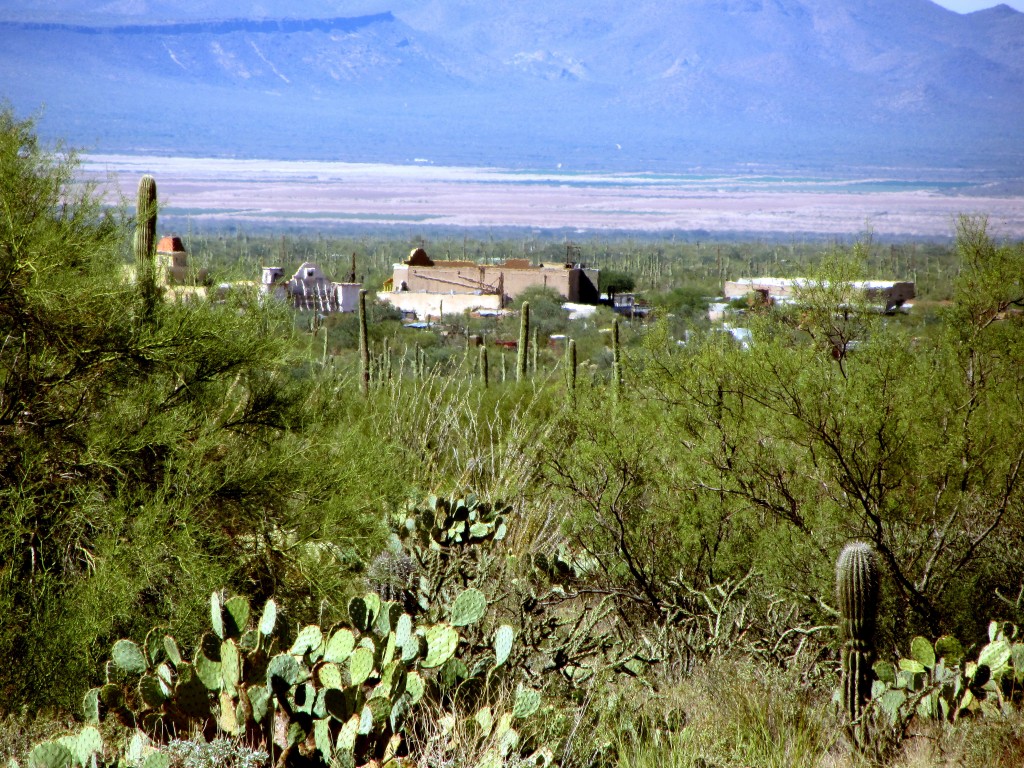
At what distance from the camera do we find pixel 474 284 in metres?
50.3

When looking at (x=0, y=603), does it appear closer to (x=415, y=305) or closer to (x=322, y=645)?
(x=322, y=645)

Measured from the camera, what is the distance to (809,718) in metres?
4.93

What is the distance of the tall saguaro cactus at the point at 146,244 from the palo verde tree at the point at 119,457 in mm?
66

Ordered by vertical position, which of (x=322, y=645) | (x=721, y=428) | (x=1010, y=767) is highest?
(x=721, y=428)

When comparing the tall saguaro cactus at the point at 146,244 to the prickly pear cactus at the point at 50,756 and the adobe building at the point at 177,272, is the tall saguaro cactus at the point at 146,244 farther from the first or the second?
the prickly pear cactus at the point at 50,756

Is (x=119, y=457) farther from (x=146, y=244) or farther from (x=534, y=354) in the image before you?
(x=534, y=354)

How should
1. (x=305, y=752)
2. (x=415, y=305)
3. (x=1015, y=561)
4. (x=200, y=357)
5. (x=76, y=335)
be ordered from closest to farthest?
(x=305, y=752) → (x=76, y=335) → (x=200, y=357) → (x=1015, y=561) → (x=415, y=305)

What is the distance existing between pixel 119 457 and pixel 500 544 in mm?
2657

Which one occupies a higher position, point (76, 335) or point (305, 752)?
point (76, 335)

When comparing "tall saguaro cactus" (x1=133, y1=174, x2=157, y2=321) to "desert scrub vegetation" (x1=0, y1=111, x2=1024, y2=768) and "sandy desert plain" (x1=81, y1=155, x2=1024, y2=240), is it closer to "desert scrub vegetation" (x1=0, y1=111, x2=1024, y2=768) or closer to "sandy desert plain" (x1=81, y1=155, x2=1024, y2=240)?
"desert scrub vegetation" (x1=0, y1=111, x2=1024, y2=768)

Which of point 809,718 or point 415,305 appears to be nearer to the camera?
point 809,718

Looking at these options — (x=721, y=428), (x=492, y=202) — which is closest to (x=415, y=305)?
(x=721, y=428)

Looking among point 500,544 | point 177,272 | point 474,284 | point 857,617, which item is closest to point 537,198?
point 474,284

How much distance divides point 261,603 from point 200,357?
4.27 ft
